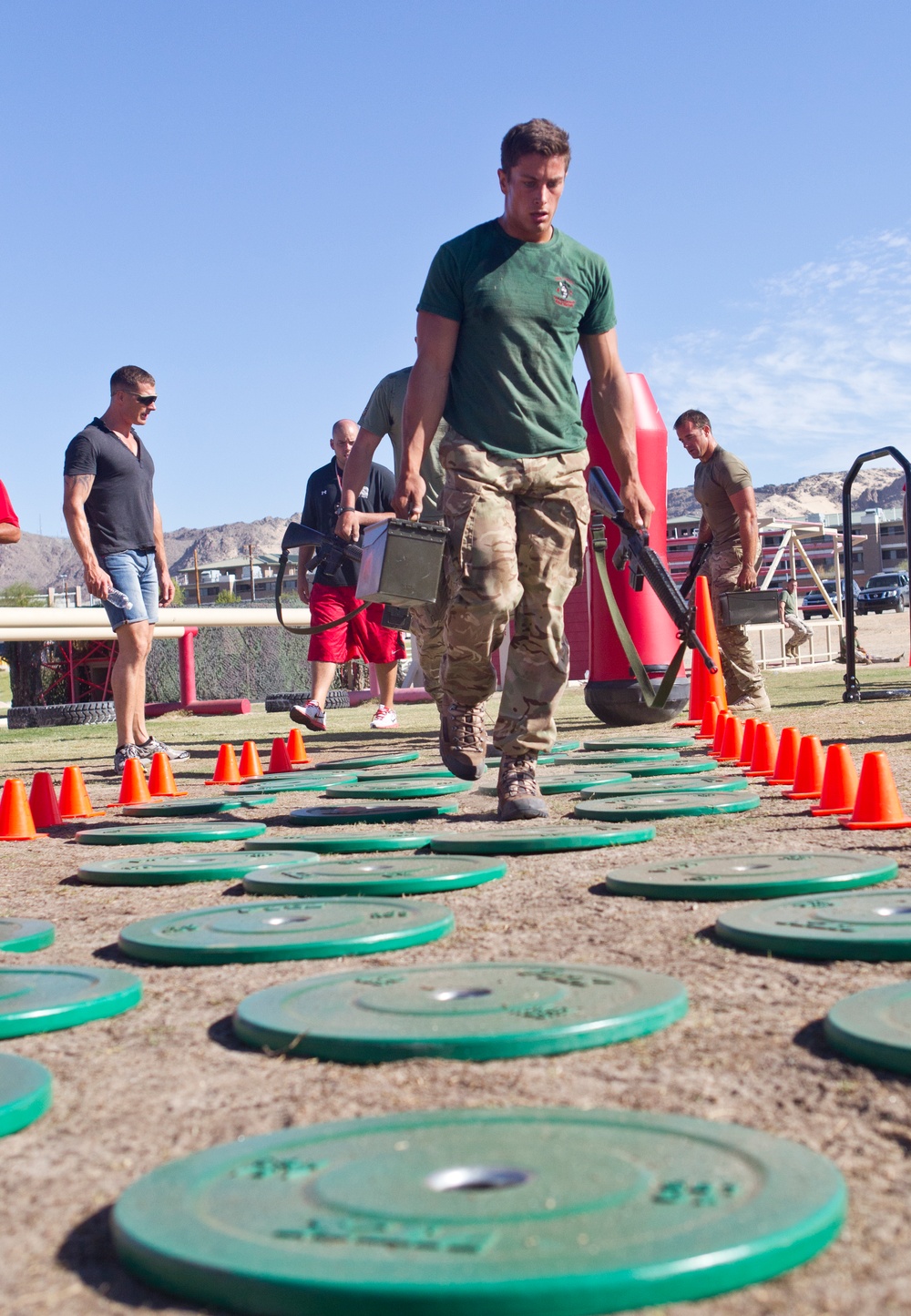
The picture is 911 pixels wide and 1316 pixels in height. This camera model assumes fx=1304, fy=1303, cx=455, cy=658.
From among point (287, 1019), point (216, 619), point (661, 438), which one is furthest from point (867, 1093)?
point (216, 619)

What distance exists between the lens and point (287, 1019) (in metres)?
1.85

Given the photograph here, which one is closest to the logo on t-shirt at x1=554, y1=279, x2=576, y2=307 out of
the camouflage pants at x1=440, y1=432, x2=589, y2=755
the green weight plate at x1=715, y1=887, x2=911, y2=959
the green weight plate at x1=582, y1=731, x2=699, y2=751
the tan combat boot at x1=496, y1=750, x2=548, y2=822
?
the camouflage pants at x1=440, y1=432, x2=589, y2=755

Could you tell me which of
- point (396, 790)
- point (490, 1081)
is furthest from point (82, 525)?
point (490, 1081)

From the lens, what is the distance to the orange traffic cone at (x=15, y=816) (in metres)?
4.69

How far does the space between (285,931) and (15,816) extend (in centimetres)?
256

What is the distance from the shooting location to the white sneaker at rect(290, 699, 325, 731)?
831cm

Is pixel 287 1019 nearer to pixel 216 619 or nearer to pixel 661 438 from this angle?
pixel 661 438

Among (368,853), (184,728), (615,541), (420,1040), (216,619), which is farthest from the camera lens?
(216,619)

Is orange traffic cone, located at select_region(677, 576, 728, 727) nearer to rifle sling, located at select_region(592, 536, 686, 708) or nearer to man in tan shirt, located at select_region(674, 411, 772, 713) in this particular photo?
man in tan shirt, located at select_region(674, 411, 772, 713)

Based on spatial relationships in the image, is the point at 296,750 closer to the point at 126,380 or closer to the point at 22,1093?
the point at 126,380

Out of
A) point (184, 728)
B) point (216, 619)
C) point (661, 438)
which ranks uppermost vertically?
point (661, 438)

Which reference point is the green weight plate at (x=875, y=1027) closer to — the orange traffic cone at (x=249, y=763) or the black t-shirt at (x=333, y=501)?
the orange traffic cone at (x=249, y=763)

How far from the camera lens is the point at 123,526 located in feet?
23.1

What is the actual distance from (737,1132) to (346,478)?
4825 mm
